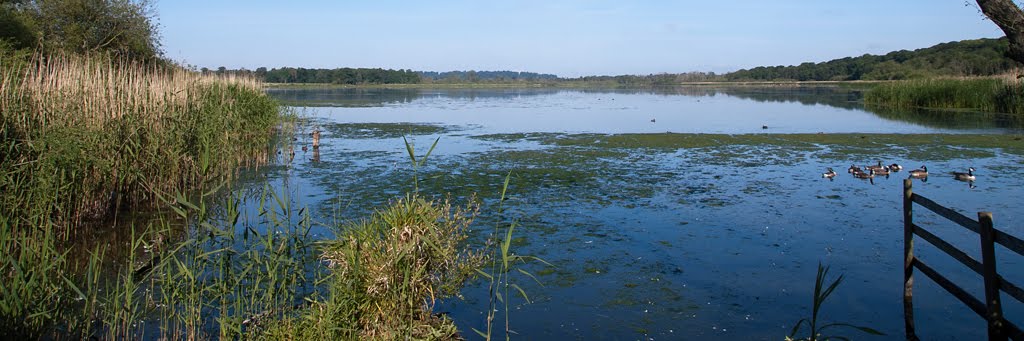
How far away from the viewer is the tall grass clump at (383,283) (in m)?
4.29

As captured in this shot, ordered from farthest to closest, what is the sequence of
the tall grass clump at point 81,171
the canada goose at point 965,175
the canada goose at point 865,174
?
the canada goose at point 865,174
the canada goose at point 965,175
the tall grass clump at point 81,171

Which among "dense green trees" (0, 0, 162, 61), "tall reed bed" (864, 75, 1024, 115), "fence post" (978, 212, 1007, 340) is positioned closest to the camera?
"fence post" (978, 212, 1007, 340)

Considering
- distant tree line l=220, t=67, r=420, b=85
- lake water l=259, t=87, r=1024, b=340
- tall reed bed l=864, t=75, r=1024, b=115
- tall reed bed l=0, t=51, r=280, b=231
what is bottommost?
lake water l=259, t=87, r=1024, b=340

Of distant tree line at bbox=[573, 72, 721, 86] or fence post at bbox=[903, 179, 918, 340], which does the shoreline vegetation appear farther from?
distant tree line at bbox=[573, 72, 721, 86]

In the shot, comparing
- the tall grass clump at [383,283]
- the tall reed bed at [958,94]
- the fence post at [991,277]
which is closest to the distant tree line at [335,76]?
the tall reed bed at [958,94]

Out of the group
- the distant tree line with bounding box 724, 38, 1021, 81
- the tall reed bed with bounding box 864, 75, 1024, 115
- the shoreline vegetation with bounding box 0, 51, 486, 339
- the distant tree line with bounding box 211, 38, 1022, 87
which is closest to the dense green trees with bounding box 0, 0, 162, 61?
the shoreline vegetation with bounding box 0, 51, 486, 339

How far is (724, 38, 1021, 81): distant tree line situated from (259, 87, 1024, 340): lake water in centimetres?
3290

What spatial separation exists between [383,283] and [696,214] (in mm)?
5632

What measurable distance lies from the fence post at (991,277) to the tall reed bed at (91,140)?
16.9 ft

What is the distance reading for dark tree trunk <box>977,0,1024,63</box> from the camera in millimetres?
3188

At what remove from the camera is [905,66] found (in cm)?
7600

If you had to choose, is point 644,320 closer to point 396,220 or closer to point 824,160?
point 396,220

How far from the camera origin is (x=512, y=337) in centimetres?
506

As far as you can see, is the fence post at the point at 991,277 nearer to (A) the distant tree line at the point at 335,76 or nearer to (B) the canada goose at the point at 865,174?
(B) the canada goose at the point at 865,174
